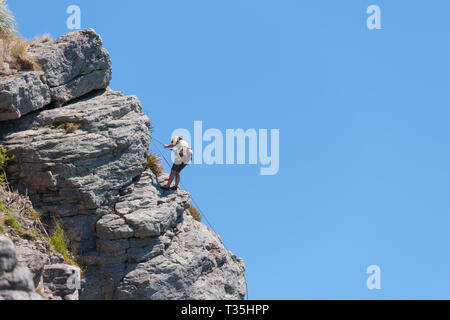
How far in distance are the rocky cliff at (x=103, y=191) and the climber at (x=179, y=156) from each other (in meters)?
0.54

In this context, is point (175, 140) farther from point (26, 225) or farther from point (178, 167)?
point (26, 225)

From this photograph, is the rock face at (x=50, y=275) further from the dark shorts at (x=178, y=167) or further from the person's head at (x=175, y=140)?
the person's head at (x=175, y=140)

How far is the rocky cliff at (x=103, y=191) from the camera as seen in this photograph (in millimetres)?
18422

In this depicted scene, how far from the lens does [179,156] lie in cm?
2003

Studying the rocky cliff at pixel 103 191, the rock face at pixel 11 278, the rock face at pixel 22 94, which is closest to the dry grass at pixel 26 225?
the rocky cliff at pixel 103 191

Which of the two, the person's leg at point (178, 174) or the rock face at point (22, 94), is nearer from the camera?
the rock face at point (22, 94)

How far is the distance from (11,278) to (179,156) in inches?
311

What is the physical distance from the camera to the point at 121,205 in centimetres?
1917

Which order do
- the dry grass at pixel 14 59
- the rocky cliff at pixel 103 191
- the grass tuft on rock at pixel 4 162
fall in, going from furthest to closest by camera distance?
the dry grass at pixel 14 59
the grass tuft on rock at pixel 4 162
the rocky cliff at pixel 103 191
